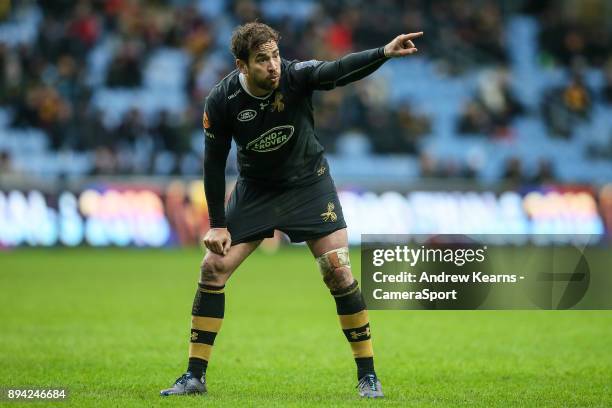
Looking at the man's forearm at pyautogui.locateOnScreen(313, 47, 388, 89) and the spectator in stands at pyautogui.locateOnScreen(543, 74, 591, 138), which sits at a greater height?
the spectator in stands at pyautogui.locateOnScreen(543, 74, 591, 138)

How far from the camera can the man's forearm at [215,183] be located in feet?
24.2

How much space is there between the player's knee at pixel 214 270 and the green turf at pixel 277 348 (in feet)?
2.52

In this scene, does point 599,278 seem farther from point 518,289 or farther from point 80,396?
point 80,396

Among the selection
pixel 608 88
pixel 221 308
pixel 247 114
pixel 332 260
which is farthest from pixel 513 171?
pixel 247 114

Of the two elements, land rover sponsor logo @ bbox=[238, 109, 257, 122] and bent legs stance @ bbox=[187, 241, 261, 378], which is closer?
land rover sponsor logo @ bbox=[238, 109, 257, 122]

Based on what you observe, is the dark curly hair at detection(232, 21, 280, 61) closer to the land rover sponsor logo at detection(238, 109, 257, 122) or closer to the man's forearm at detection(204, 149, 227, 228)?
the land rover sponsor logo at detection(238, 109, 257, 122)

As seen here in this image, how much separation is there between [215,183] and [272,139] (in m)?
0.49

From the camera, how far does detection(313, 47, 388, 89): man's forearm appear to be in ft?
22.5

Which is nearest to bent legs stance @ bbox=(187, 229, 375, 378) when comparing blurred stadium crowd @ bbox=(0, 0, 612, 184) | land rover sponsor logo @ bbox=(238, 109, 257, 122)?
land rover sponsor logo @ bbox=(238, 109, 257, 122)

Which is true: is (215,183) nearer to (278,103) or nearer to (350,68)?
(278,103)

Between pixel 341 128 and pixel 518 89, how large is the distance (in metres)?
6.57

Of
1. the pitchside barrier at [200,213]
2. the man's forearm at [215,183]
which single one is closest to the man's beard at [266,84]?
the man's forearm at [215,183]

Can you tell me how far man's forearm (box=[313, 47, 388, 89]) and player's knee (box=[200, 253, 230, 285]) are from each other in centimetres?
137

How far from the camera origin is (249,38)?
7.02 metres
